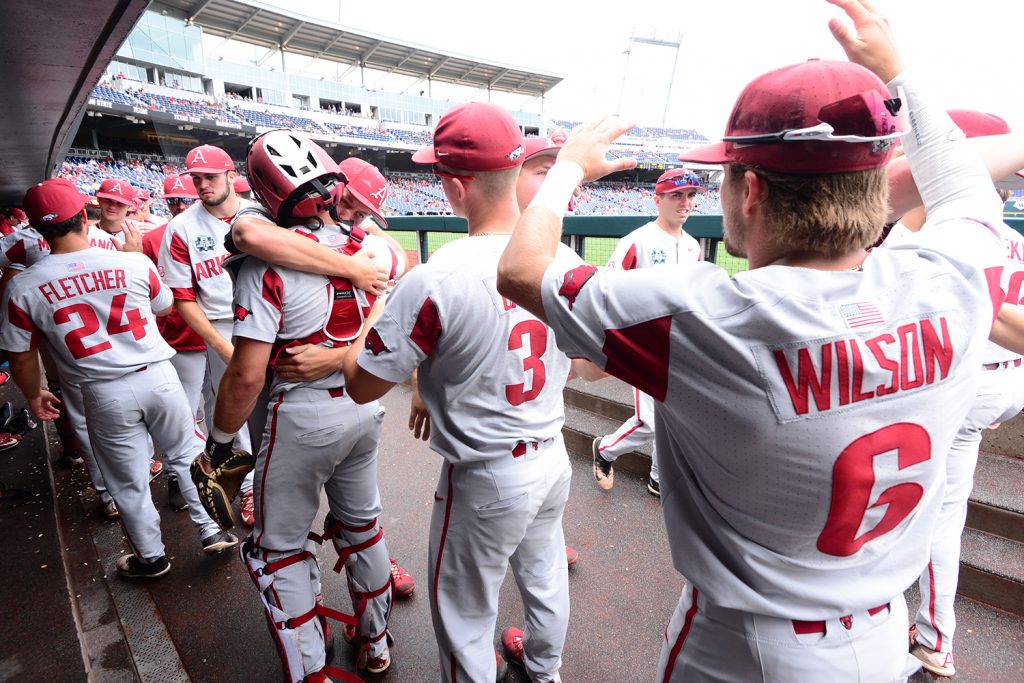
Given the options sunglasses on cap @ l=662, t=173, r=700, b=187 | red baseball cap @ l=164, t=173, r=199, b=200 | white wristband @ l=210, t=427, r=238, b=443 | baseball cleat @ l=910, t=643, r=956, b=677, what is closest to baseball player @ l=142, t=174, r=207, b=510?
red baseball cap @ l=164, t=173, r=199, b=200

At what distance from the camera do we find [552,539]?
6.65 feet

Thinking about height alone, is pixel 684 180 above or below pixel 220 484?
above

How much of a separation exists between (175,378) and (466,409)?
238cm

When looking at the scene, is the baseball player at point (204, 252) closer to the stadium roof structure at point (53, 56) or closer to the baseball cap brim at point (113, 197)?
the stadium roof structure at point (53, 56)

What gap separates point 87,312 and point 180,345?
1.16 m

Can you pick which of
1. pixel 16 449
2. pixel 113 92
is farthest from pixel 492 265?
pixel 113 92

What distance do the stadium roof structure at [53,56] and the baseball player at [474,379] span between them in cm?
121

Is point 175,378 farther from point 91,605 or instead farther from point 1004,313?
point 1004,313

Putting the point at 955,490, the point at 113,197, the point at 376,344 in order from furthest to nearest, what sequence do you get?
the point at 113,197, the point at 955,490, the point at 376,344

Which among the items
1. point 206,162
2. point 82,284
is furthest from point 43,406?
point 206,162

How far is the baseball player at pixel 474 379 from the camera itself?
5.04 feet

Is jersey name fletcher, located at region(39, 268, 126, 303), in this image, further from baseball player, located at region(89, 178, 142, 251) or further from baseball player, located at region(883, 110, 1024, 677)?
baseball player, located at region(883, 110, 1024, 677)

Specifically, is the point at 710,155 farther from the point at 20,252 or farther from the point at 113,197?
the point at 113,197

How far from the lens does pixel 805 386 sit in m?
0.84
